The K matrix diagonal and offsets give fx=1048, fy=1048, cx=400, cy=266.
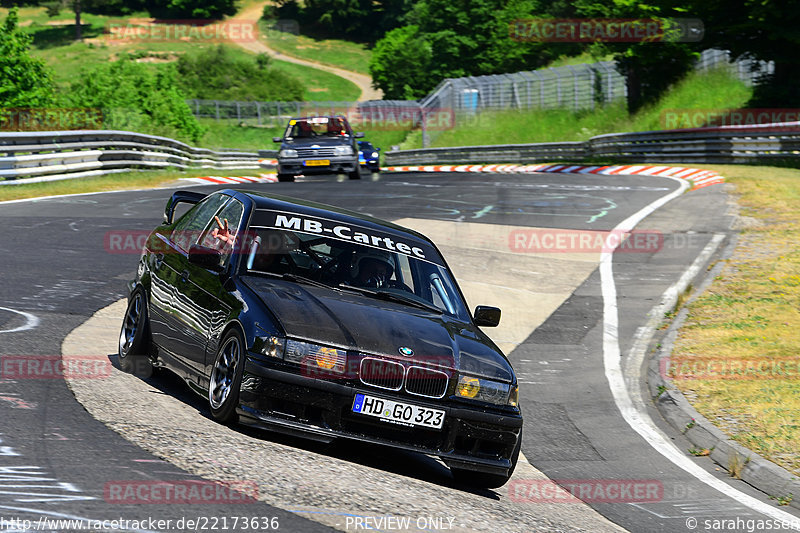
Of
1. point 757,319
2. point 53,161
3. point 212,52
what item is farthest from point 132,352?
point 212,52

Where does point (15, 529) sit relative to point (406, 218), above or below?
above

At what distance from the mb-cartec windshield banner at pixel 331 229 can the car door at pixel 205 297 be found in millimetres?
202

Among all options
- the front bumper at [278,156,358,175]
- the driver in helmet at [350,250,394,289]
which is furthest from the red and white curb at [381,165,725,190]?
the driver in helmet at [350,250,394,289]

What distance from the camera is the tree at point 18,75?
1674 inches

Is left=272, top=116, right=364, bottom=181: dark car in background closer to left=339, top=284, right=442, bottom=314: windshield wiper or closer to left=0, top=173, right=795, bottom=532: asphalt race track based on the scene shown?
left=0, top=173, right=795, bottom=532: asphalt race track

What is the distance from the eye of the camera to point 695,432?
8672 millimetres

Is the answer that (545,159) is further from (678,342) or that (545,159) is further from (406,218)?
(678,342)

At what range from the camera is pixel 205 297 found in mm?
6961

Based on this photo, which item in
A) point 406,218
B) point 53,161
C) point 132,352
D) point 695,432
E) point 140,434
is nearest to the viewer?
point 140,434

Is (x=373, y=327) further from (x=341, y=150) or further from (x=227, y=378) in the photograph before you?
(x=341, y=150)

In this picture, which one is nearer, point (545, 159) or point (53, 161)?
point (53, 161)

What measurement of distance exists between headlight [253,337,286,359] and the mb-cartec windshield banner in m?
1.43

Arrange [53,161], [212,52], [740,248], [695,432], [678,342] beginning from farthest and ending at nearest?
1. [212,52]
2. [53,161]
3. [740,248]
4. [678,342]
5. [695,432]

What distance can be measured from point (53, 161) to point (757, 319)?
17.2 meters
